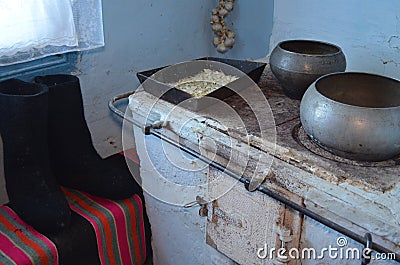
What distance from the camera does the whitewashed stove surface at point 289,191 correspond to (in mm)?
685

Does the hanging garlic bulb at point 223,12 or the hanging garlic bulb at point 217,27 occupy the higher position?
the hanging garlic bulb at point 223,12

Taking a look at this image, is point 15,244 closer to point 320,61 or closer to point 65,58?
point 65,58

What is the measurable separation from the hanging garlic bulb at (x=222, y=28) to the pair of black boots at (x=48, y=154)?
642 millimetres

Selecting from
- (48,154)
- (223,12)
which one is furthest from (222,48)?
(48,154)

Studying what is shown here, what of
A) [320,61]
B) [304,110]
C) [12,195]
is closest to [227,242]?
[304,110]

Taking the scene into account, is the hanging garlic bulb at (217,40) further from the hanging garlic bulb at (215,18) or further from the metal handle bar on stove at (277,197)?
the metal handle bar on stove at (277,197)

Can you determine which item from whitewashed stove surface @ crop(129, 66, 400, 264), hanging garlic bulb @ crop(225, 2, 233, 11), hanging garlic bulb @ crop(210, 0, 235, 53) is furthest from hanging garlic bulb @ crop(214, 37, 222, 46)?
whitewashed stove surface @ crop(129, 66, 400, 264)

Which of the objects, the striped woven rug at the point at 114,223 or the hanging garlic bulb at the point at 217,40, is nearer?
the striped woven rug at the point at 114,223

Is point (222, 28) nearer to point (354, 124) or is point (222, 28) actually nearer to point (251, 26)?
point (251, 26)

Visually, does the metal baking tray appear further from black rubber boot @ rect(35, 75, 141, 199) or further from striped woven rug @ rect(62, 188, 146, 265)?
striped woven rug @ rect(62, 188, 146, 265)

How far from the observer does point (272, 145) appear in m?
0.81

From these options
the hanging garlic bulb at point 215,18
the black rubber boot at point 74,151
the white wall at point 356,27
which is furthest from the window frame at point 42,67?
the white wall at point 356,27

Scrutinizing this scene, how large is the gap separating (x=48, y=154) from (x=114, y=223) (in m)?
0.27

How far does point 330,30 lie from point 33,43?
90 centimetres
